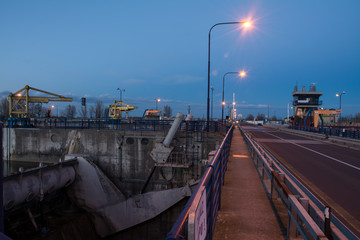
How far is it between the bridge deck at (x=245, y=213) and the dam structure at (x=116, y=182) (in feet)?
30.1

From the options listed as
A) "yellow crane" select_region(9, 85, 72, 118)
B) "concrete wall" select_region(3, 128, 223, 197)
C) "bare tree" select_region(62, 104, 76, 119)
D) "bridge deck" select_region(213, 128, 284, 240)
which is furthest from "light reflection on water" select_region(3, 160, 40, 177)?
"bare tree" select_region(62, 104, 76, 119)

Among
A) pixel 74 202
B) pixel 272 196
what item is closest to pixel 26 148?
pixel 74 202

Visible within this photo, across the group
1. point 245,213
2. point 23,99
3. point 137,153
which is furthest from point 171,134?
point 23,99

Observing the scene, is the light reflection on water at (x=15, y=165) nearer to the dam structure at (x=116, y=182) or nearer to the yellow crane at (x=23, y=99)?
the dam structure at (x=116, y=182)

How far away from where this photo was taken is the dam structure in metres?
15.3

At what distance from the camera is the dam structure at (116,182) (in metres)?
15.3

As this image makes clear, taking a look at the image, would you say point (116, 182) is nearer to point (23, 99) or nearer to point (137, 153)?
point (137, 153)

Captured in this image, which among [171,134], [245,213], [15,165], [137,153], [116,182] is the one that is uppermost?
[171,134]

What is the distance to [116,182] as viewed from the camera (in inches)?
793

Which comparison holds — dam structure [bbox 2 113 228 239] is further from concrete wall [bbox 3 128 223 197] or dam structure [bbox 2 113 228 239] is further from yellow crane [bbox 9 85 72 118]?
yellow crane [bbox 9 85 72 118]

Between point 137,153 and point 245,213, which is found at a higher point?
point 245,213

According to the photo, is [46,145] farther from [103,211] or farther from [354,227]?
[354,227]

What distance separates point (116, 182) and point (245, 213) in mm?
16801

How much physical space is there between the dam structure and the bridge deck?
9.18 m
